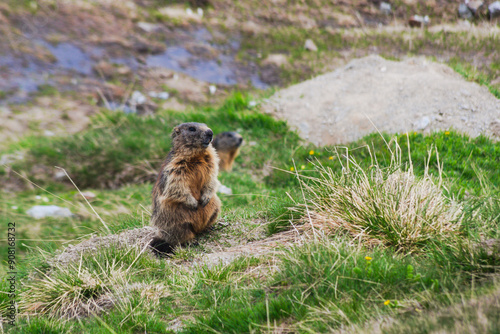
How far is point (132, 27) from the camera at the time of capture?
16.8m

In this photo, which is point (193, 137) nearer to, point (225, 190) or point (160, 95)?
point (225, 190)

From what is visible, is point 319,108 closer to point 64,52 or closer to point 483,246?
point 483,246

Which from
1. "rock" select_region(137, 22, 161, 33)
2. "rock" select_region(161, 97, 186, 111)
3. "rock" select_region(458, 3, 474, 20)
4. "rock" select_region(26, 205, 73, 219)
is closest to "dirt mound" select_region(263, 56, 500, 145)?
"rock" select_region(458, 3, 474, 20)

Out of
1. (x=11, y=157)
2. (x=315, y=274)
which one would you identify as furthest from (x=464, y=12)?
(x=11, y=157)

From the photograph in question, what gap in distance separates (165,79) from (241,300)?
1249 cm

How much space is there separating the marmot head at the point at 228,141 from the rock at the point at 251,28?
9179 millimetres

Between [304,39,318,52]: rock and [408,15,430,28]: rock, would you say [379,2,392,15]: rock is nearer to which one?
[408,15,430,28]: rock

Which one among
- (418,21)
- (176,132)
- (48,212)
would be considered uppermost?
(418,21)

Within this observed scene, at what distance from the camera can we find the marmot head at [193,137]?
4.98m

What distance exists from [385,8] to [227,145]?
31.5ft

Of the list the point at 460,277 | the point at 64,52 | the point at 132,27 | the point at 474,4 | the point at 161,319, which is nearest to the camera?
the point at 460,277

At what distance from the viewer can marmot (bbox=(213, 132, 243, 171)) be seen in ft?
33.4

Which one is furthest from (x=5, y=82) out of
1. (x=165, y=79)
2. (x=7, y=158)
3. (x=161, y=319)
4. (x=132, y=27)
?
(x=161, y=319)

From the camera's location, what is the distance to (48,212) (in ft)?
25.2
